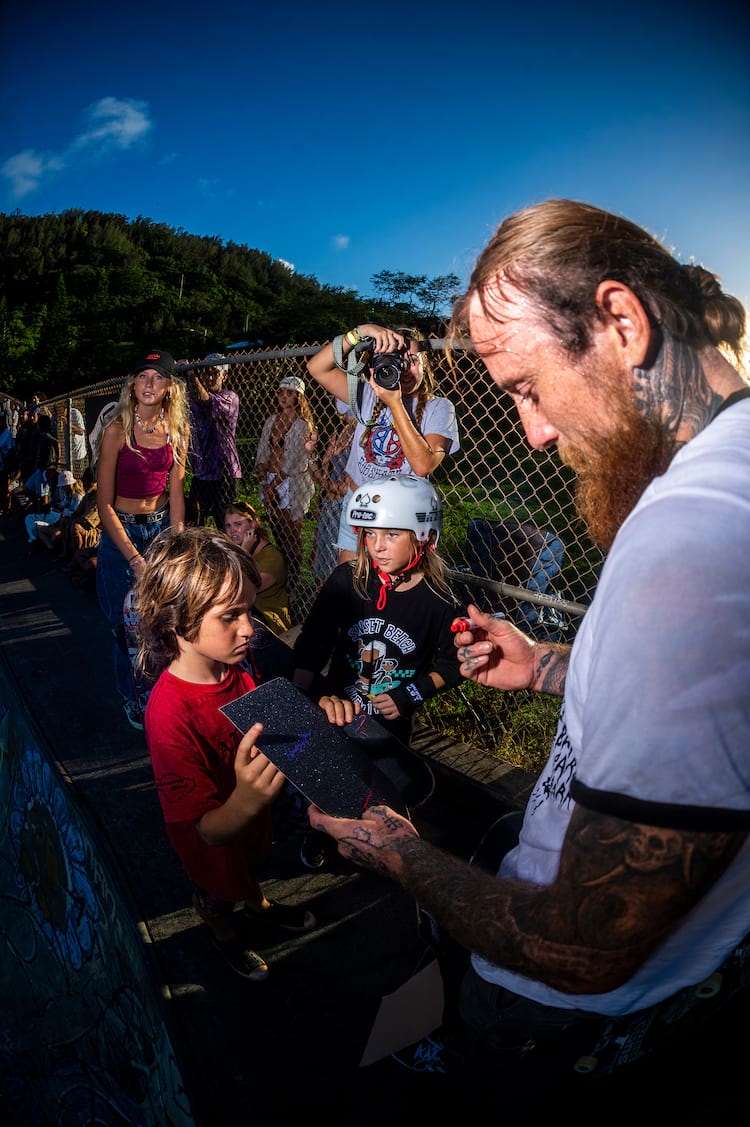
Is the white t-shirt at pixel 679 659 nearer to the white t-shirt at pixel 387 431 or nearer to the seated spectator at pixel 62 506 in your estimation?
the white t-shirt at pixel 387 431

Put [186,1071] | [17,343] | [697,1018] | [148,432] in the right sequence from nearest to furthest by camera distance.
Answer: [697,1018], [186,1071], [148,432], [17,343]

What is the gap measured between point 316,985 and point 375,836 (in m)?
1.60

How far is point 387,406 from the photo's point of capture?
385 cm

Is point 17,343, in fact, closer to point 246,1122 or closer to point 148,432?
point 148,432

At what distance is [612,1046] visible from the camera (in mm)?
1386

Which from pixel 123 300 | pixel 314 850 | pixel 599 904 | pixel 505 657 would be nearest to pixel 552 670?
pixel 505 657

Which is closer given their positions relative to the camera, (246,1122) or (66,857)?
(66,857)

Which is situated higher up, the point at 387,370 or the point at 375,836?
the point at 387,370

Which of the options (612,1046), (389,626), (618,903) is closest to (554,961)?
(618,903)

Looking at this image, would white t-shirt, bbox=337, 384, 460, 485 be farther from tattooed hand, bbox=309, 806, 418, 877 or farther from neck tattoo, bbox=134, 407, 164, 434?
tattooed hand, bbox=309, 806, 418, 877

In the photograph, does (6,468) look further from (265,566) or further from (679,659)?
(679,659)

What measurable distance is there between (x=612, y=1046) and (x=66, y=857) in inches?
55.2

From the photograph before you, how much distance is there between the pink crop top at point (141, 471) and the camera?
4391 millimetres

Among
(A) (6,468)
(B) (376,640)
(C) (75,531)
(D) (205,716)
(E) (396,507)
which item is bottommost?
(A) (6,468)
